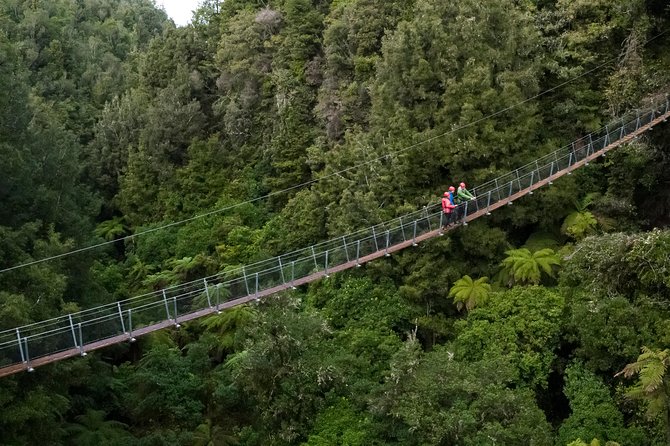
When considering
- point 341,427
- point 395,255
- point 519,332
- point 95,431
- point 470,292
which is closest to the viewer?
point 341,427

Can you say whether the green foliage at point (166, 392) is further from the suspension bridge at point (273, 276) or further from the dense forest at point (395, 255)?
the suspension bridge at point (273, 276)

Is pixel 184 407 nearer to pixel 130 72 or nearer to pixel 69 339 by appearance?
pixel 69 339

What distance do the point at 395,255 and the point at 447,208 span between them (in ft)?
8.66

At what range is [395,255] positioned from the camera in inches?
809

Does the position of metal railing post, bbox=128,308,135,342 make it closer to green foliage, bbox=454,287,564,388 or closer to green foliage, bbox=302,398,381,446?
green foliage, bbox=302,398,381,446

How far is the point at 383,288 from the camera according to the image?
2033cm

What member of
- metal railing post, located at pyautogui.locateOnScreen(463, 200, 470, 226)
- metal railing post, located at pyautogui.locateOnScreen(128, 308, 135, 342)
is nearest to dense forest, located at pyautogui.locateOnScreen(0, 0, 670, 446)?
metal railing post, located at pyautogui.locateOnScreen(463, 200, 470, 226)

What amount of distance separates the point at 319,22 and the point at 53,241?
17.7 m

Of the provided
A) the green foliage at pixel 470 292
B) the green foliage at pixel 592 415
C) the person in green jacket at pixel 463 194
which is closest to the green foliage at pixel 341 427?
the green foliage at pixel 470 292

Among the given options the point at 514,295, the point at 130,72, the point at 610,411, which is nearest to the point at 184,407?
the point at 514,295

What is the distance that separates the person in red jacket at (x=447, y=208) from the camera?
Result: 1849 cm

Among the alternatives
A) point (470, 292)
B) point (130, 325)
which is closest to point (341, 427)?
point (470, 292)

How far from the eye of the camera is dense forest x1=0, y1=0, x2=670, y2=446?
15.6 meters

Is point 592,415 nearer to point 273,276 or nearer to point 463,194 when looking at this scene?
point 463,194
